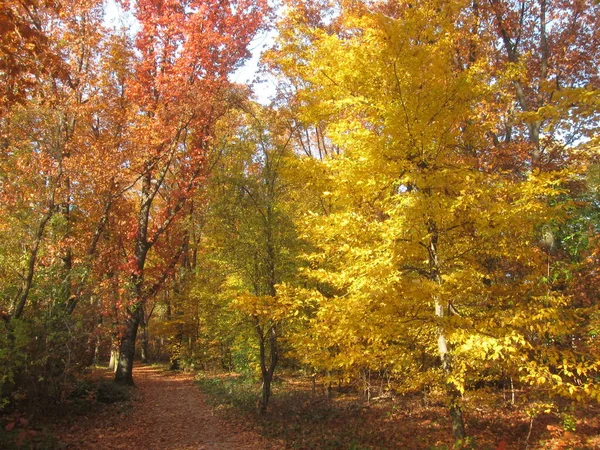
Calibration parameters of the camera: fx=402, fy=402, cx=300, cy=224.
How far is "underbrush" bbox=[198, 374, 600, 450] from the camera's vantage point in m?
7.24

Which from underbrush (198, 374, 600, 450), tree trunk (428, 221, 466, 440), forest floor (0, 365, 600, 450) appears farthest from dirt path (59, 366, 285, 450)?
tree trunk (428, 221, 466, 440)

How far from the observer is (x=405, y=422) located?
9.79 metres

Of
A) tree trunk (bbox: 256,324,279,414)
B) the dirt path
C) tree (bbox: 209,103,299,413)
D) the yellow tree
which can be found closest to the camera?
the yellow tree

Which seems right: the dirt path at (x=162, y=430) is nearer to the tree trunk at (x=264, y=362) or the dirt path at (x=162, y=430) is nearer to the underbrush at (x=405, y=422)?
the underbrush at (x=405, y=422)

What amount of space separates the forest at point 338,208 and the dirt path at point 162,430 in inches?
30.0

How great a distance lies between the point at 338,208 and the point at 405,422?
5492mm

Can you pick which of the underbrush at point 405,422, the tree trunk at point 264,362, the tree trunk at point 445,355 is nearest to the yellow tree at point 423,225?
the tree trunk at point 445,355

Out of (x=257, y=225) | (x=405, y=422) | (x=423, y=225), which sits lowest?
(x=405, y=422)

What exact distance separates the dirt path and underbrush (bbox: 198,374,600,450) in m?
0.60

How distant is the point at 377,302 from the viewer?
570cm

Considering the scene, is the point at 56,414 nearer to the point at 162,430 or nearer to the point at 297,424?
the point at 162,430

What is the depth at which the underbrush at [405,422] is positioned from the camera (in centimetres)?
724

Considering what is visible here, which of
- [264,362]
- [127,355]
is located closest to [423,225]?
[264,362]

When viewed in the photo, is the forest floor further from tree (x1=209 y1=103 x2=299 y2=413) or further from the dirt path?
tree (x1=209 y1=103 x2=299 y2=413)
